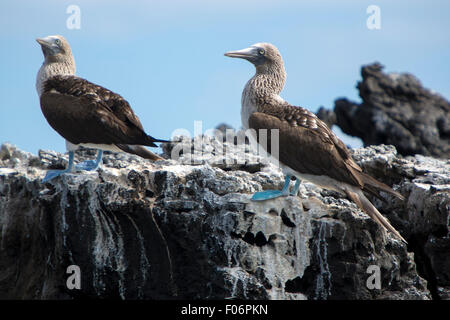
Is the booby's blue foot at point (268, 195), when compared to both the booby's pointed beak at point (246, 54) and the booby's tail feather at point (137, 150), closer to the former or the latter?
the booby's tail feather at point (137, 150)

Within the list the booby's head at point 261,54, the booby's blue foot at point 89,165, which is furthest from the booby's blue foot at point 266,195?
the booby's blue foot at point 89,165

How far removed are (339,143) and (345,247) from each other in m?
1.43

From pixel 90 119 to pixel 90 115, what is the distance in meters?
0.06

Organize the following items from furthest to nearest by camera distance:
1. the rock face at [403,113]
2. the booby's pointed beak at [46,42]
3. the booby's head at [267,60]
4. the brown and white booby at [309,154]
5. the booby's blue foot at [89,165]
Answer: the rock face at [403,113] < the booby's pointed beak at [46,42] < the booby's head at [267,60] < the booby's blue foot at [89,165] < the brown and white booby at [309,154]

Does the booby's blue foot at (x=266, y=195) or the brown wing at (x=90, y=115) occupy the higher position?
the brown wing at (x=90, y=115)

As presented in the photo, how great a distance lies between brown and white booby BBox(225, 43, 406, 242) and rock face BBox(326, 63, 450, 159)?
66.0ft

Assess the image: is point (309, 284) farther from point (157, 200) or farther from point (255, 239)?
point (157, 200)

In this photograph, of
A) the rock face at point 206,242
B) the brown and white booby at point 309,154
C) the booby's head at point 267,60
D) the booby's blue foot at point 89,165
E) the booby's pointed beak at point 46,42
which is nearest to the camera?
the rock face at point 206,242

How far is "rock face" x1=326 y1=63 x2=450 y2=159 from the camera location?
27.8 meters

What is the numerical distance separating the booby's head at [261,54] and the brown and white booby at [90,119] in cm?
181

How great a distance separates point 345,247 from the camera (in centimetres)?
792

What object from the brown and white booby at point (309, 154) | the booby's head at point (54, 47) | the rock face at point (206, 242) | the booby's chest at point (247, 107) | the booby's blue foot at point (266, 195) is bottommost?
the rock face at point (206, 242)

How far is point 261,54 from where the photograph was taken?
928 cm

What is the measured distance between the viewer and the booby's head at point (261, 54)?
9.25 metres
